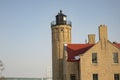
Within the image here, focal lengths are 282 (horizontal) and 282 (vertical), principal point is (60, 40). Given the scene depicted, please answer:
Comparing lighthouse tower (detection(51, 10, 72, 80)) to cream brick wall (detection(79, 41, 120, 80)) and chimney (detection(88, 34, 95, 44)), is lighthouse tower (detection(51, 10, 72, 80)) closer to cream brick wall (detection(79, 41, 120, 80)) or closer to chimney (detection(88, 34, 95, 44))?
chimney (detection(88, 34, 95, 44))

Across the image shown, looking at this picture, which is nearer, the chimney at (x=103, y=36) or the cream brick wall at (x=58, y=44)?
the chimney at (x=103, y=36)

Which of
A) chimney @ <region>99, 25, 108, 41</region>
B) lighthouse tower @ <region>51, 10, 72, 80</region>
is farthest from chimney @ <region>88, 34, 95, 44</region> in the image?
chimney @ <region>99, 25, 108, 41</region>

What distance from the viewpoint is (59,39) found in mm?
54062

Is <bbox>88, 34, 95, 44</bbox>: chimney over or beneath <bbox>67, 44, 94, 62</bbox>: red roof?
over

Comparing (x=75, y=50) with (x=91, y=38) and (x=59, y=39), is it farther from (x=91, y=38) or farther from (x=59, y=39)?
(x=59, y=39)

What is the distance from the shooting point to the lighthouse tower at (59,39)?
52.0 meters

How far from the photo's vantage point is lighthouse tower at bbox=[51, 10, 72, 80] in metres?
52.0

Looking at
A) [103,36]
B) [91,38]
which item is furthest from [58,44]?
[103,36]

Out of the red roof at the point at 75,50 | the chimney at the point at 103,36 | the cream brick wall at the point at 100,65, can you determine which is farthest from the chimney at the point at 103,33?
the red roof at the point at 75,50

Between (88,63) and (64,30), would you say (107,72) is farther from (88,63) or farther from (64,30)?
(64,30)

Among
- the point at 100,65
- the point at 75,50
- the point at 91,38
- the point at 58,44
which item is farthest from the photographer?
the point at 58,44

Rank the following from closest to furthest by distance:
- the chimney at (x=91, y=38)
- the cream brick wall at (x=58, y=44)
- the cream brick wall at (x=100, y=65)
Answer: the cream brick wall at (x=100, y=65)
the chimney at (x=91, y=38)
the cream brick wall at (x=58, y=44)

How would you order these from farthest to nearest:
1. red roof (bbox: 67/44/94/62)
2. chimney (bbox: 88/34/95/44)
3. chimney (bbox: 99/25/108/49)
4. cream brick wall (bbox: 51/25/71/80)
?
cream brick wall (bbox: 51/25/71/80) → chimney (bbox: 88/34/95/44) → red roof (bbox: 67/44/94/62) → chimney (bbox: 99/25/108/49)

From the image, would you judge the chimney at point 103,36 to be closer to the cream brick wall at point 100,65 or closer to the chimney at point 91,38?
the cream brick wall at point 100,65
